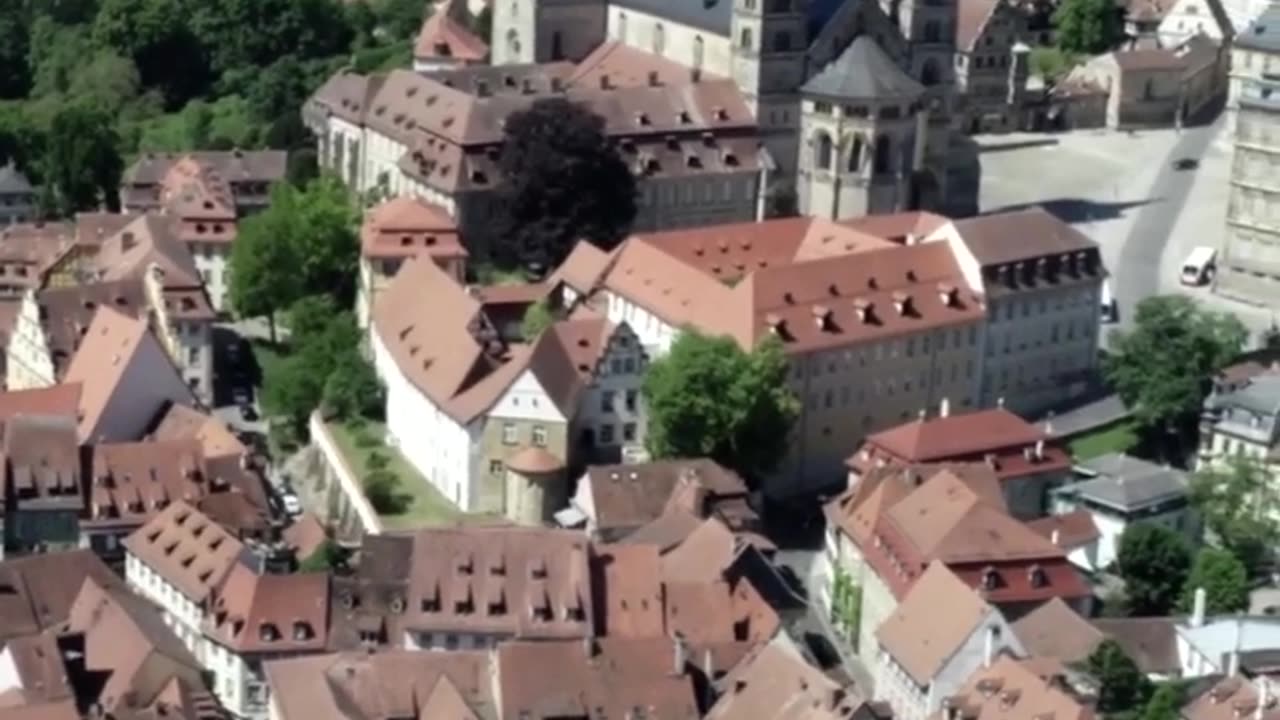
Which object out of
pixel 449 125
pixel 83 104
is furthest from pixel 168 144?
pixel 449 125

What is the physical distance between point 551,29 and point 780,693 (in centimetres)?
4583

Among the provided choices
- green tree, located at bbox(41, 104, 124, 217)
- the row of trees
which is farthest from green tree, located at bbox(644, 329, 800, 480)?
the row of trees

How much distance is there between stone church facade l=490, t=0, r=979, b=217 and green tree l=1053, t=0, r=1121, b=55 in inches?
1105

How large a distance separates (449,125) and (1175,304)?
75.0ft

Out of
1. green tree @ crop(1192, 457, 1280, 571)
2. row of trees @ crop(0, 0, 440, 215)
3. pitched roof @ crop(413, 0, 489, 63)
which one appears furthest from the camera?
row of trees @ crop(0, 0, 440, 215)

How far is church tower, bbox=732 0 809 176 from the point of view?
299 feet

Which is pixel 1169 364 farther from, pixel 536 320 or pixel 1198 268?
pixel 536 320

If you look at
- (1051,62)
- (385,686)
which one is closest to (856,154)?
(385,686)

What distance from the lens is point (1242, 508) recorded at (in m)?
72.2

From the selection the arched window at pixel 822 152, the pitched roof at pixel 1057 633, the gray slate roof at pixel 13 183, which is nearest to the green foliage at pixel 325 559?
the pitched roof at pixel 1057 633

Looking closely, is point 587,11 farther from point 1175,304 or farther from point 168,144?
point 1175,304

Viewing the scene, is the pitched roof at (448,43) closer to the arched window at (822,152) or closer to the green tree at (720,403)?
the arched window at (822,152)

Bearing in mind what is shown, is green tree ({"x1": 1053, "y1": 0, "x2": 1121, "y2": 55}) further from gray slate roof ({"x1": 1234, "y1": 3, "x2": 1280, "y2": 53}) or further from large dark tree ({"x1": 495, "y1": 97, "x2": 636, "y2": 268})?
large dark tree ({"x1": 495, "y1": 97, "x2": 636, "y2": 268})

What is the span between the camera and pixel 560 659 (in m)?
61.6
